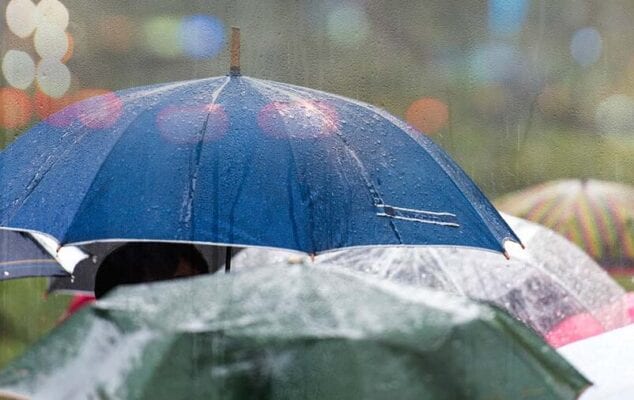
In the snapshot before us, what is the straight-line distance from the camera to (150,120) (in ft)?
10.5

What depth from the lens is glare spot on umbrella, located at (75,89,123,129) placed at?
3287mm

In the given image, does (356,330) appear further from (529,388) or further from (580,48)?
(580,48)

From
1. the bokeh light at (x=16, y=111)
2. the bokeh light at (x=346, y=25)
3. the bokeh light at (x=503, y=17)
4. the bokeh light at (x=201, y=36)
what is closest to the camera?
the bokeh light at (x=16, y=111)

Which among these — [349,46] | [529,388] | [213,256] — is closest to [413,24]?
[349,46]

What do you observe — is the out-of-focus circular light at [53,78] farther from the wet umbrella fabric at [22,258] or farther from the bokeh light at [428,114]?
the bokeh light at [428,114]

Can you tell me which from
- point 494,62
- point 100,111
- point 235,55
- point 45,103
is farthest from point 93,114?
point 494,62

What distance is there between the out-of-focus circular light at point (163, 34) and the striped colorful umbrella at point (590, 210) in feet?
5.38

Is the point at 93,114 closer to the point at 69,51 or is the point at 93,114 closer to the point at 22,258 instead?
the point at 22,258

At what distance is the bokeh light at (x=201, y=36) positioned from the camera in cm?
552

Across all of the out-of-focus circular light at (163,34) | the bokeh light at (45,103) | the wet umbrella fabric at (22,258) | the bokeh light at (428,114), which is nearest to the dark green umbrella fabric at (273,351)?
the wet umbrella fabric at (22,258)

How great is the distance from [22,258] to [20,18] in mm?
1588

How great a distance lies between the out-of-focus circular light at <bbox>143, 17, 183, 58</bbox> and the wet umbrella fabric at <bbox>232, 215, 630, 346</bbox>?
49.5 inches

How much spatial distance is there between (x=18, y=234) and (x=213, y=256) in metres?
1.14

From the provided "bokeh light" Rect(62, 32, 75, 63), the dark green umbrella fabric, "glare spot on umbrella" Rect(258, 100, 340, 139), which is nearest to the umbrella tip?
"glare spot on umbrella" Rect(258, 100, 340, 139)
